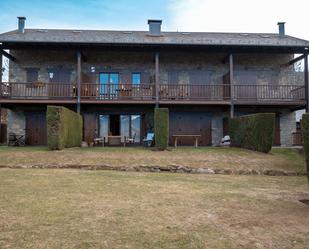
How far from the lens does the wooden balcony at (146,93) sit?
19.5 meters

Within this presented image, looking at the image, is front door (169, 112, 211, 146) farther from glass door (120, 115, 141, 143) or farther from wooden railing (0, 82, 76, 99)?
wooden railing (0, 82, 76, 99)

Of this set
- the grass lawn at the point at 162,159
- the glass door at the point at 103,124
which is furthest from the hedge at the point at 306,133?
the glass door at the point at 103,124

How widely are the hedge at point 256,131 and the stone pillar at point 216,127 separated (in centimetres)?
366

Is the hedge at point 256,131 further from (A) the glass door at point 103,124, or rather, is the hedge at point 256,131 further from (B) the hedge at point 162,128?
(A) the glass door at point 103,124

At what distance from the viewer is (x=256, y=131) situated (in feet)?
52.1

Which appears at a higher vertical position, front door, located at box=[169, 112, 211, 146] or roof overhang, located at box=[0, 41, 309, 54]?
roof overhang, located at box=[0, 41, 309, 54]

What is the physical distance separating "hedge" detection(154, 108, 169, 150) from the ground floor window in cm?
563

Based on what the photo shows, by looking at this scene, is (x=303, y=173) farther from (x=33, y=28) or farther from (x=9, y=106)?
(x=33, y=28)

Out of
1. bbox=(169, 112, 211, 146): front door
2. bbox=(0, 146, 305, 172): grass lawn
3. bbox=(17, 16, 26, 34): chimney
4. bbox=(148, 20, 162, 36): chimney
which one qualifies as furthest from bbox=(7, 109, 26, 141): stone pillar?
bbox=(148, 20, 162, 36): chimney

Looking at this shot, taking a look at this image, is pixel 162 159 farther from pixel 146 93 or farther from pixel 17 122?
pixel 17 122

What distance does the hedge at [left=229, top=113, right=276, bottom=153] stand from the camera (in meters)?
15.2

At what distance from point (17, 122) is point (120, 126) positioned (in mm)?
6555

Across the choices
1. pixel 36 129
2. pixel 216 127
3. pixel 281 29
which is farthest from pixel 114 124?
pixel 281 29

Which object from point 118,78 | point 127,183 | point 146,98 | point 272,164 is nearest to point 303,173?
point 272,164
